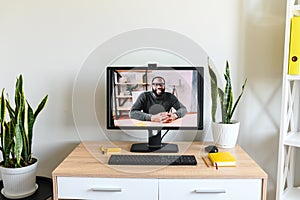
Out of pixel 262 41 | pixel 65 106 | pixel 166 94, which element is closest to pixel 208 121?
pixel 166 94

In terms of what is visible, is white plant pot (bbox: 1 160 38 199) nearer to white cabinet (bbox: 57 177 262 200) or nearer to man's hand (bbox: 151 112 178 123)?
white cabinet (bbox: 57 177 262 200)

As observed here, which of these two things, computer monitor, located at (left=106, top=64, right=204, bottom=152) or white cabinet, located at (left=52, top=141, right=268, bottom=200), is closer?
white cabinet, located at (left=52, top=141, right=268, bottom=200)

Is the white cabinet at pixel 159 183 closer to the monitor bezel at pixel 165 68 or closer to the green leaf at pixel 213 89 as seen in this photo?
the monitor bezel at pixel 165 68

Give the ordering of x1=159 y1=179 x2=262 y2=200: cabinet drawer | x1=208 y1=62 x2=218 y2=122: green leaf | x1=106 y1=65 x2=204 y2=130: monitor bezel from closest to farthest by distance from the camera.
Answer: x1=159 y1=179 x2=262 y2=200: cabinet drawer, x1=106 y1=65 x2=204 y2=130: monitor bezel, x1=208 y1=62 x2=218 y2=122: green leaf

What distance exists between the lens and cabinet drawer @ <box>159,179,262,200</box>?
5.07 ft

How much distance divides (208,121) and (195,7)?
27.9 inches

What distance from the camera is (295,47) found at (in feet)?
Answer: 5.67

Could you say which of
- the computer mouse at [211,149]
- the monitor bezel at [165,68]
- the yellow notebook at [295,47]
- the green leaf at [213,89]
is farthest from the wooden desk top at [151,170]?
the yellow notebook at [295,47]

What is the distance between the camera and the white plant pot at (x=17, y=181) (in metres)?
1.72

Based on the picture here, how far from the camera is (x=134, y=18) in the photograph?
2.07 m

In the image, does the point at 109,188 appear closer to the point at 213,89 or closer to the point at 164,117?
the point at 164,117

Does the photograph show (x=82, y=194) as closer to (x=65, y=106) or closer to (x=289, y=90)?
(x=65, y=106)

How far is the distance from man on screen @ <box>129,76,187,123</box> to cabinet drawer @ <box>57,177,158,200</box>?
1.35ft

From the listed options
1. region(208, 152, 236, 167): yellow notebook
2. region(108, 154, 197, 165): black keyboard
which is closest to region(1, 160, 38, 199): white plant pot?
region(108, 154, 197, 165): black keyboard
